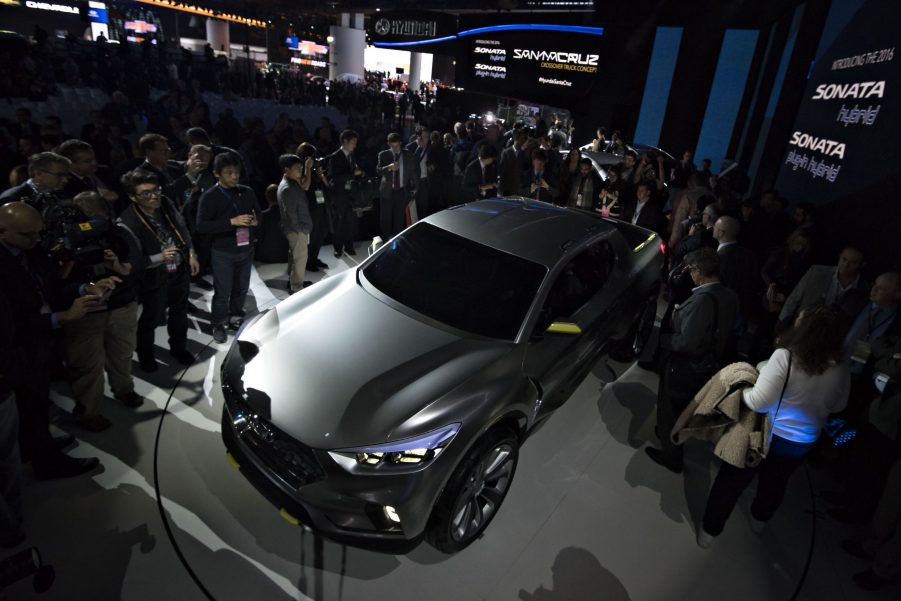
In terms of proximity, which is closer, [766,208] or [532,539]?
[532,539]

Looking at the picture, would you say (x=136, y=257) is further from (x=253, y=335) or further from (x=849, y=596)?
(x=849, y=596)

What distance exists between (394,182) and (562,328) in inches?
187

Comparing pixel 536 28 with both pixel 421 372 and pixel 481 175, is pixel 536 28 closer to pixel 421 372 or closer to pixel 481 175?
pixel 481 175

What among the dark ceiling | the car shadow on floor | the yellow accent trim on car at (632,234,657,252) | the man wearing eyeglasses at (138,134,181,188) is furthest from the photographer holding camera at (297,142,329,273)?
the dark ceiling

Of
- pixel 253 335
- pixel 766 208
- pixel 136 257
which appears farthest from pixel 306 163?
pixel 766 208

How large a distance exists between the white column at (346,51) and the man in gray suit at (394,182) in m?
25.4

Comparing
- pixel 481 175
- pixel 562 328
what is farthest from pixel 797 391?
pixel 481 175

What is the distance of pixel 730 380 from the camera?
2.85m

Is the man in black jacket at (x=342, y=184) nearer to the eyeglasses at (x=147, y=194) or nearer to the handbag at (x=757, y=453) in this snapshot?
the eyeglasses at (x=147, y=194)

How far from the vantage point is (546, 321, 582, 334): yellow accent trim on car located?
10.1 feet

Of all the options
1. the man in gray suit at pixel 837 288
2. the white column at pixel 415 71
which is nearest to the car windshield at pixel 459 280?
the man in gray suit at pixel 837 288

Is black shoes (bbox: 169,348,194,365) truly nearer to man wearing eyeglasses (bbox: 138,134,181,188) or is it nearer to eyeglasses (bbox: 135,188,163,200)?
eyeglasses (bbox: 135,188,163,200)

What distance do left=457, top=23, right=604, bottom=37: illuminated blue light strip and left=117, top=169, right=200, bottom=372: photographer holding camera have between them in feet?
46.1

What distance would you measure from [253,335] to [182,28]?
159 feet
